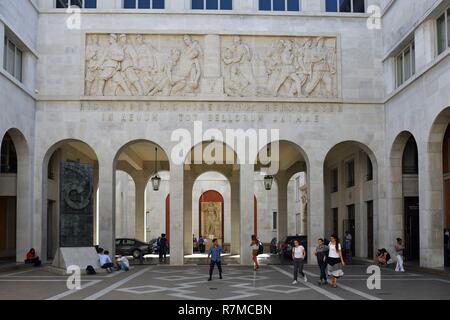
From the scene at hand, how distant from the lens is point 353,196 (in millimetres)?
34281

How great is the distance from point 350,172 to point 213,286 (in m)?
18.8

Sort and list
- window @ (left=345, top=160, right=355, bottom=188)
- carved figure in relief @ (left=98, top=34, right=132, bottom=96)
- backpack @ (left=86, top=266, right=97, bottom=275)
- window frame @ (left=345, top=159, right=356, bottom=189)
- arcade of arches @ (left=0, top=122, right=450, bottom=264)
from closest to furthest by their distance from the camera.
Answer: backpack @ (left=86, top=266, right=97, bottom=275) < arcade of arches @ (left=0, top=122, right=450, bottom=264) < carved figure in relief @ (left=98, top=34, right=132, bottom=96) < window frame @ (left=345, top=159, right=356, bottom=189) < window @ (left=345, top=160, right=355, bottom=188)

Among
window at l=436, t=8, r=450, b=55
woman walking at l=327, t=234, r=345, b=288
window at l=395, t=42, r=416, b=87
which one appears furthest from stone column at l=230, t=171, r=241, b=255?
woman walking at l=327, t=234, r=345, b=288

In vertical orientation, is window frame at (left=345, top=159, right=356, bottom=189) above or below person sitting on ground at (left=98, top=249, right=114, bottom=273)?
above

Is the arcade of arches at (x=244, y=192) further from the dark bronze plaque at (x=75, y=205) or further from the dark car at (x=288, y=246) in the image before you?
the dark car at (x=288, y=246)

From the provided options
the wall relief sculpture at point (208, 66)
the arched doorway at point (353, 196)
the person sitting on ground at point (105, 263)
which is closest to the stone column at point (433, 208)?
the arched doorway at point (353, 196)

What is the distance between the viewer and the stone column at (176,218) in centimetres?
2872

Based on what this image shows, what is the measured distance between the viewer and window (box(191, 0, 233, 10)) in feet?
99.8

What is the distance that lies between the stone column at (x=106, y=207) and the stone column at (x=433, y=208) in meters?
14.2

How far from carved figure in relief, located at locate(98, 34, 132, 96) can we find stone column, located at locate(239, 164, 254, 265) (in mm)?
6860

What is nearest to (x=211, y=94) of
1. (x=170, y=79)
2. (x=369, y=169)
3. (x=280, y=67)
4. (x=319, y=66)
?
(x=170, y=79)

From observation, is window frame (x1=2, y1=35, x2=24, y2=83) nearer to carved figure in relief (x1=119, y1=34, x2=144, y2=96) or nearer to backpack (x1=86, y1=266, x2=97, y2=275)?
carved figure in relief (x1=119, y1=34, x2=144, y2=96)
